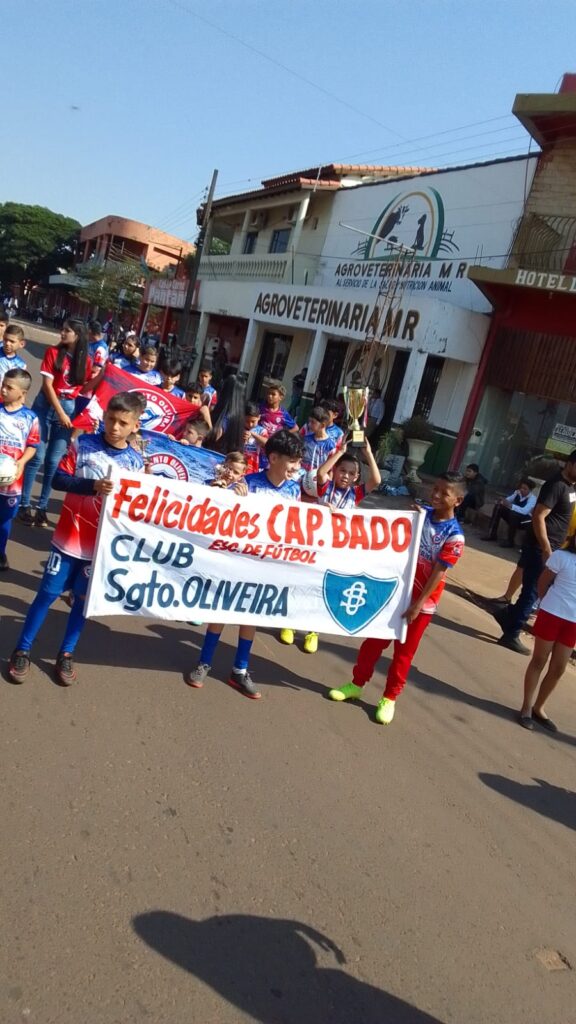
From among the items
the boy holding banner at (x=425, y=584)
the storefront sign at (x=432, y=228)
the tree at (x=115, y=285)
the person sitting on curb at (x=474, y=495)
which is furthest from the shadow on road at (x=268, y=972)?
the tree at (x=115, y=285)

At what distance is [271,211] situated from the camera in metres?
28.4

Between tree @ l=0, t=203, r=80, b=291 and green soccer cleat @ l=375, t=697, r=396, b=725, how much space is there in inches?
3019

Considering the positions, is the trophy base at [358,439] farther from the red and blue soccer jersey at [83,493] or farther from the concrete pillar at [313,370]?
the concrete pillar at [313,370]

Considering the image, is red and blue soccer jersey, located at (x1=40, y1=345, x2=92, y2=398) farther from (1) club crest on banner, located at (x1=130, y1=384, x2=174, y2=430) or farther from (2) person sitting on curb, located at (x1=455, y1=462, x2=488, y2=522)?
(2) person sitting on curb, located at (x1=455, y1=462, x2=488, y2=522)

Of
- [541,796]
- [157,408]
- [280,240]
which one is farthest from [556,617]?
[280,240]

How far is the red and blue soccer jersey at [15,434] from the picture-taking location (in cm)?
518

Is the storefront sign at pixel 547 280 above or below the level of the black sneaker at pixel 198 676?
above

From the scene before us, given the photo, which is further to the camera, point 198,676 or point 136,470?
point 198,676

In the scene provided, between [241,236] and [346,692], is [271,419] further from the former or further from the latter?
[241,236]

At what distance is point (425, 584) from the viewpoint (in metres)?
4.92

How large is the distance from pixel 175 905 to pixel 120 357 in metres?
8.51

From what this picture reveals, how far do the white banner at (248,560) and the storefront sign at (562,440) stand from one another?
404 inches

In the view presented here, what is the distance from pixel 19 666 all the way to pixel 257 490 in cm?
166

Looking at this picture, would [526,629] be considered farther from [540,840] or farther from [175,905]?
[175,905]
